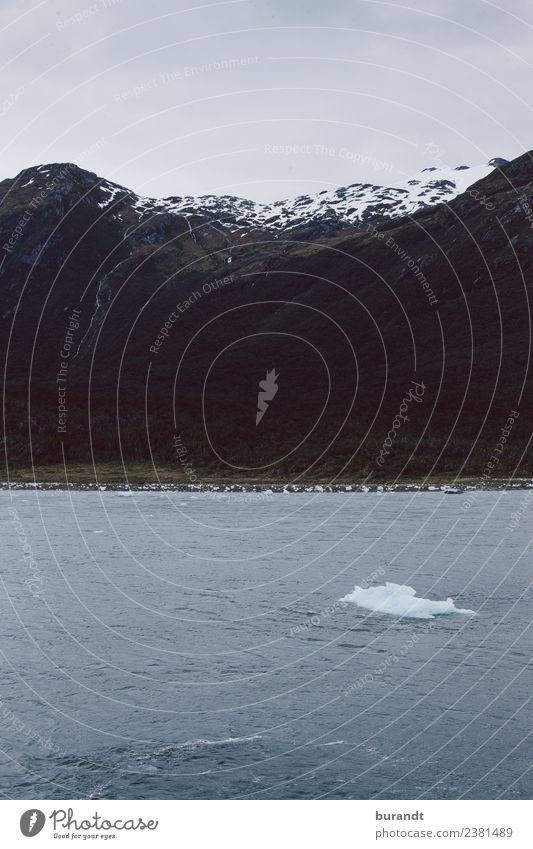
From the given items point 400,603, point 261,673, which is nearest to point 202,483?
point 400,603

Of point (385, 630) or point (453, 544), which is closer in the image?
point (385, 630)

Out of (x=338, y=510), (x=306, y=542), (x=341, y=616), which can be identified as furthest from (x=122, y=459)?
(x=341, y=616)

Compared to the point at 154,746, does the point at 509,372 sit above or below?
above

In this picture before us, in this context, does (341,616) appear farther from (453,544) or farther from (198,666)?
(453,544)

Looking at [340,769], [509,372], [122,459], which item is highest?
[509,372]

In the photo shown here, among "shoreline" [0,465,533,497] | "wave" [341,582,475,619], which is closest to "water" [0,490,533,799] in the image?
"wave" [341,582,475,619]

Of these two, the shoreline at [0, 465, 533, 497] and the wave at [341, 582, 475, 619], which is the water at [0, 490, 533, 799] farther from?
the shoreline at [0, 465, 533, 497]

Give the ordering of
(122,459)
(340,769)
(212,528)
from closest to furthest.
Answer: (340,769), (212,528), (122,459)
